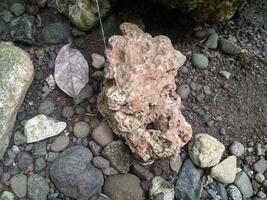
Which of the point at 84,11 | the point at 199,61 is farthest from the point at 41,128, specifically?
the point at 199,61

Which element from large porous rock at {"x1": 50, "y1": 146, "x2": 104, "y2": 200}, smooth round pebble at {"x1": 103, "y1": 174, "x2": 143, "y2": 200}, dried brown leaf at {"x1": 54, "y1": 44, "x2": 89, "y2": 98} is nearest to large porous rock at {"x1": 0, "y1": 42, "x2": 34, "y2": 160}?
dried brown leaf at {"x1": 54, "y1": 44, "x2": 89, "y2": 98}

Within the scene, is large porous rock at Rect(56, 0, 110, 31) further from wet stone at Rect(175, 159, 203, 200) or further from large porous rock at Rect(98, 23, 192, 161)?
wet stone at Rect(175, 159, 203, 200)

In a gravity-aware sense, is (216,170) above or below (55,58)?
below

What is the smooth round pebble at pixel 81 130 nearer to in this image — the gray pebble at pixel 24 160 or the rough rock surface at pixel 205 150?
the gray pebble at pixel 24 160

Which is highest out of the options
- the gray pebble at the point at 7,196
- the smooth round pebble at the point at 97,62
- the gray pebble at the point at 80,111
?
the smooth round pebble at the point at 97,62

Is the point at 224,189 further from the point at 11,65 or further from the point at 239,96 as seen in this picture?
the point at 11,65

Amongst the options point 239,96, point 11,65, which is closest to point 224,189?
point 239,96

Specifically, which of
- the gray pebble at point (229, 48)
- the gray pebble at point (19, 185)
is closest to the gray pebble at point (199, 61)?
the gray pebble at point (229, 48)

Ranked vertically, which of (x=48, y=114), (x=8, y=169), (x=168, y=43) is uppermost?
(x=168, y=43)
